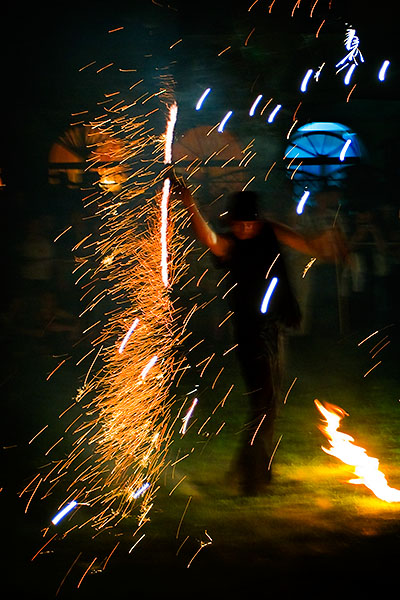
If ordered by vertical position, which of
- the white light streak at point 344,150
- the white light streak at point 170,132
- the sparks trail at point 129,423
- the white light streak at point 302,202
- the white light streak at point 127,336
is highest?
the white light streak at point 170,132

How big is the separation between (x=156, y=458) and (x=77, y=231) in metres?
6.91

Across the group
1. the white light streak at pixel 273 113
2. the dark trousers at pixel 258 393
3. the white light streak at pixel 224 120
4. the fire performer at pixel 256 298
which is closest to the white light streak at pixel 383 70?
the white light streak at pixel 273 113

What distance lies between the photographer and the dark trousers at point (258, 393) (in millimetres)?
4148

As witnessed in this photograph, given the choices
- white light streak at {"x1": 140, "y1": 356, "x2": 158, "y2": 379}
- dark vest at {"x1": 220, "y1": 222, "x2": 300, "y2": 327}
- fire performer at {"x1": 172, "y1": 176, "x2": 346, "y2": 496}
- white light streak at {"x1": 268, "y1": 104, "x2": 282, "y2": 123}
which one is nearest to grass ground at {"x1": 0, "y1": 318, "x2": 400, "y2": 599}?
fire performer at {"x1": 172, "y1": 176, "x2": 346, "y2": 496}

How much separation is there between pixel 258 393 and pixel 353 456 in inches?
44.0

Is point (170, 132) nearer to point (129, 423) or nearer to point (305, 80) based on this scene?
point (129, 423)

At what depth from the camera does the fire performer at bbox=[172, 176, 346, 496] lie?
13.3ft

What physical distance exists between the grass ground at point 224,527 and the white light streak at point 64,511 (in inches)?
2.3

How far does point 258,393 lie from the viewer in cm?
420

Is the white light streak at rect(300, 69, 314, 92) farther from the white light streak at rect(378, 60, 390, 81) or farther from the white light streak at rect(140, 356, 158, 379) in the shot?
the white light streak at rect(140, 356, 158, 379)

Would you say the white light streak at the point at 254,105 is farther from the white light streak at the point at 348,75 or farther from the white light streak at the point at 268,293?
the white light streak at the point at 268,293

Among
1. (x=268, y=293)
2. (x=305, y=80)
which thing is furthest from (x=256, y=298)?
(x=305, y=80)

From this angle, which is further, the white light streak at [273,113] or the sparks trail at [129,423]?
the white light streak at [273,113]

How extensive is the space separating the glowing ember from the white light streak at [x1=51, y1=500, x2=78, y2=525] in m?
1.55
